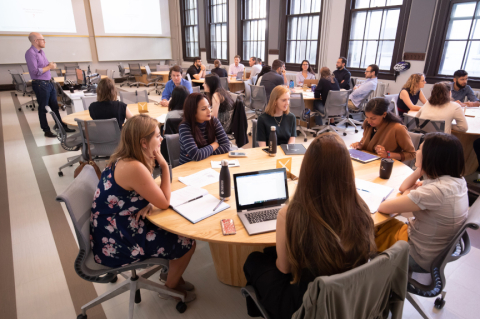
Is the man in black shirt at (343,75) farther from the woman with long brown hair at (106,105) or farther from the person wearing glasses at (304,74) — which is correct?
the woman with long brown hair at (106,105)

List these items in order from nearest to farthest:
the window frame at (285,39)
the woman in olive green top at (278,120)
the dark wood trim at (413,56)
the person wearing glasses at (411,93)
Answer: the woman in olive green top at (278,120)
the person wearing glasses at (411,93)
the dark wood trim at (413,56)
the window frame at (285,39)

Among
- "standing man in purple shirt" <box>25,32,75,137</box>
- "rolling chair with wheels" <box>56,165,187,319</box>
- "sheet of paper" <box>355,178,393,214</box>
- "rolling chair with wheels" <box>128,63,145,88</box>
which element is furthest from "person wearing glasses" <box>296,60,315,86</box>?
"rolling chair with wheels" <box>128,63,145,88</box>

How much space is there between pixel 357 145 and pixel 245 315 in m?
1.71

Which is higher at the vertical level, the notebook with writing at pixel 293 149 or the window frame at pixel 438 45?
the window frame at pixel 438 45

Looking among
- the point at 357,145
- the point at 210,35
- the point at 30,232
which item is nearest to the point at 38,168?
the point at 30,232

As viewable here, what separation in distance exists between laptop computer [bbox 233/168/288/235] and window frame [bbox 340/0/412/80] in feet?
18.5

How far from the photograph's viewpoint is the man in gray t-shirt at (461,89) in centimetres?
437

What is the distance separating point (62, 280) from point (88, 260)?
767 mm

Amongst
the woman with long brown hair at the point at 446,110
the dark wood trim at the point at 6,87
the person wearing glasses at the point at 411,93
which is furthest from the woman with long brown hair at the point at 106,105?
the dark wood trim at the point at 6,87

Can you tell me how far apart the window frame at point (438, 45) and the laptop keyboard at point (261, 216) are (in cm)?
552

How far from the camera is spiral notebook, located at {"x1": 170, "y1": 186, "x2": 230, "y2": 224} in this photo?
155 centimetres

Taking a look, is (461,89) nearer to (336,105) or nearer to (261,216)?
(336,105)

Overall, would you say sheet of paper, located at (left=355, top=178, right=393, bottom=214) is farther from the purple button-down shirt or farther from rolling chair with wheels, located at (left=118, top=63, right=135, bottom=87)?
rolling chair with wheels, located at (left=118, top=63, right=135, bottom=87)

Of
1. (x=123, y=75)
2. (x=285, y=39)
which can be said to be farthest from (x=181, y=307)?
(x=123, y=75)
